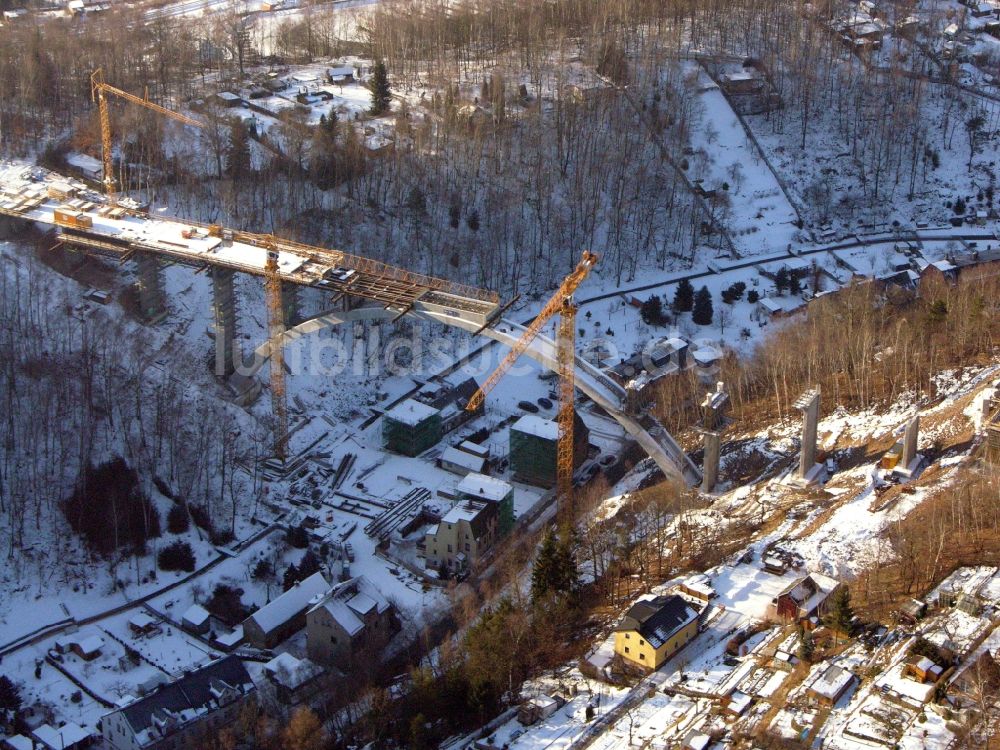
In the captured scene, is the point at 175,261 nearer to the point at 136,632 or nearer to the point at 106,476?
the point at 106,476

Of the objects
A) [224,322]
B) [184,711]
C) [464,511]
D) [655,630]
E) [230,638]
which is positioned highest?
[224,322]

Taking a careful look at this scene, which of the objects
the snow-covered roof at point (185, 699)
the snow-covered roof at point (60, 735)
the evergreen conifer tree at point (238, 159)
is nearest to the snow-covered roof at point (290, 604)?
the snow-covered roof at point (185, 699)

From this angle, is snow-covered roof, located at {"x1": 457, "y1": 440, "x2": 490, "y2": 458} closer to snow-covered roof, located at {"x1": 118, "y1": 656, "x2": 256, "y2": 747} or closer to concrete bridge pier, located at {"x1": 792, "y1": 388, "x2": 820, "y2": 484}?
concrete bridge pier, located at {"x1": 792, "y1": 388, "x2": 820, "y2": 484}

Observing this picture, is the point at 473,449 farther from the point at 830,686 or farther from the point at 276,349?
the point at 830,686

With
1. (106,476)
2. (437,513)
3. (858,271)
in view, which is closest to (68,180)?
(106,476)

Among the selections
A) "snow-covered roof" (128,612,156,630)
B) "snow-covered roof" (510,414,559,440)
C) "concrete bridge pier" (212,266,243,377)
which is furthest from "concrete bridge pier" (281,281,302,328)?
"snow-covered roof" (128,612,156,630)

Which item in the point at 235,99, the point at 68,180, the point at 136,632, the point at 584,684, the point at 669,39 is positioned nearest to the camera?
the point at 584,684

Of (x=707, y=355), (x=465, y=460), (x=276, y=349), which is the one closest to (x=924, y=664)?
(x=465, y=460)
